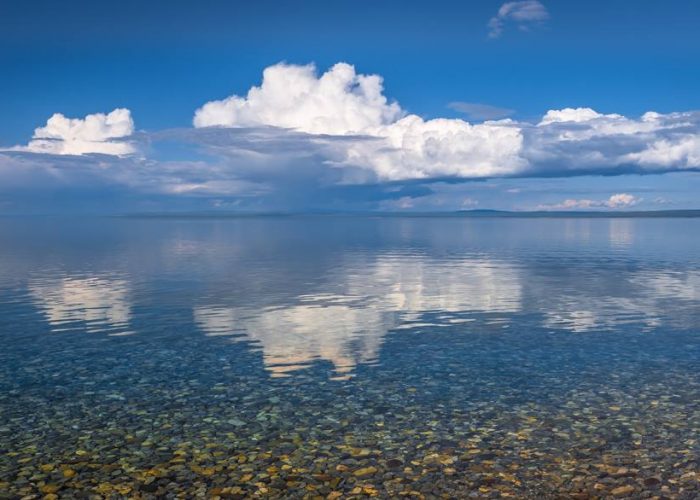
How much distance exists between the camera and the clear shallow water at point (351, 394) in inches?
662

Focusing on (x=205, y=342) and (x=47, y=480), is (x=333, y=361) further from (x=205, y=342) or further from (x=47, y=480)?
(x=47, y=480)

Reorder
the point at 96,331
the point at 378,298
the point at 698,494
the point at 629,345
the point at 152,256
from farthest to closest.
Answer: the point at 152,256
the point at 378,298
the point at 96,331
the point at 629,345
the point at 698,494

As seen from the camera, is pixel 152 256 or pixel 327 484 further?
pixel 152 256

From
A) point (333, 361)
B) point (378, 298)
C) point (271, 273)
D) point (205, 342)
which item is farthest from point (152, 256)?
point (333, 361)

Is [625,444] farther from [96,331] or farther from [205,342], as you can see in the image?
[96,331]

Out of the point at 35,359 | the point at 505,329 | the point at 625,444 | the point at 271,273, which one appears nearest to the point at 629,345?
the point at 505,329

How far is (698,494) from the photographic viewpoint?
51.1 ft

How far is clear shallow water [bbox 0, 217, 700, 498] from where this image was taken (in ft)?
55.2

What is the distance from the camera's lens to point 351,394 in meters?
24.0

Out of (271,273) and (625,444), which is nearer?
(625,444)

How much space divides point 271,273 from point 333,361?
142 feet

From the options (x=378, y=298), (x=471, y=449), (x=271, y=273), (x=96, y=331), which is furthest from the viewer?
(x=271, y=273)

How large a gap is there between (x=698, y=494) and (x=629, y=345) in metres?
17.7

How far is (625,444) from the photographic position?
738 inches
